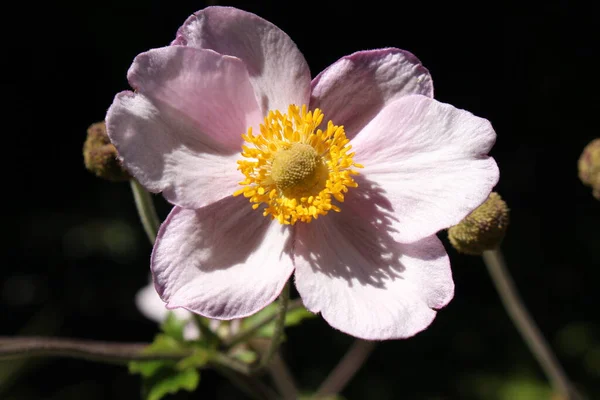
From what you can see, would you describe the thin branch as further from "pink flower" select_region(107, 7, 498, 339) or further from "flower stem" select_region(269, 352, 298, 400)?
"flower stem" select_region(269, 352, 298, 400)

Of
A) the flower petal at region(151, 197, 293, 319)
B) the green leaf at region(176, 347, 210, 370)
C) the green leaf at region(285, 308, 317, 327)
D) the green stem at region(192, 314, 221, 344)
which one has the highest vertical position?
the flower petal at region(151, 197, 293, 319)

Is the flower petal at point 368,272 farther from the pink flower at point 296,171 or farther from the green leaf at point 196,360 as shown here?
the green leaf at point 196,360

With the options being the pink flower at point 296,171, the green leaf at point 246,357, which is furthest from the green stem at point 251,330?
the pink flower at point 296,171

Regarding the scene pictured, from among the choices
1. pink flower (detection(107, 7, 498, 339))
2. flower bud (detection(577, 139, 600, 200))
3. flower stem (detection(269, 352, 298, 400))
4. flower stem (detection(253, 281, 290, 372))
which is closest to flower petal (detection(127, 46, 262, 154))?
pink flower (detection(107, 7, 498, 339))

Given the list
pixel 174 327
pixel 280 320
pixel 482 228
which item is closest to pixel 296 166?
pixel 280 320

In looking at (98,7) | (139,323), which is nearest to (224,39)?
(98,7)

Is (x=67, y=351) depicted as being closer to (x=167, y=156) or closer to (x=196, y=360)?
(x=196, y=360)
